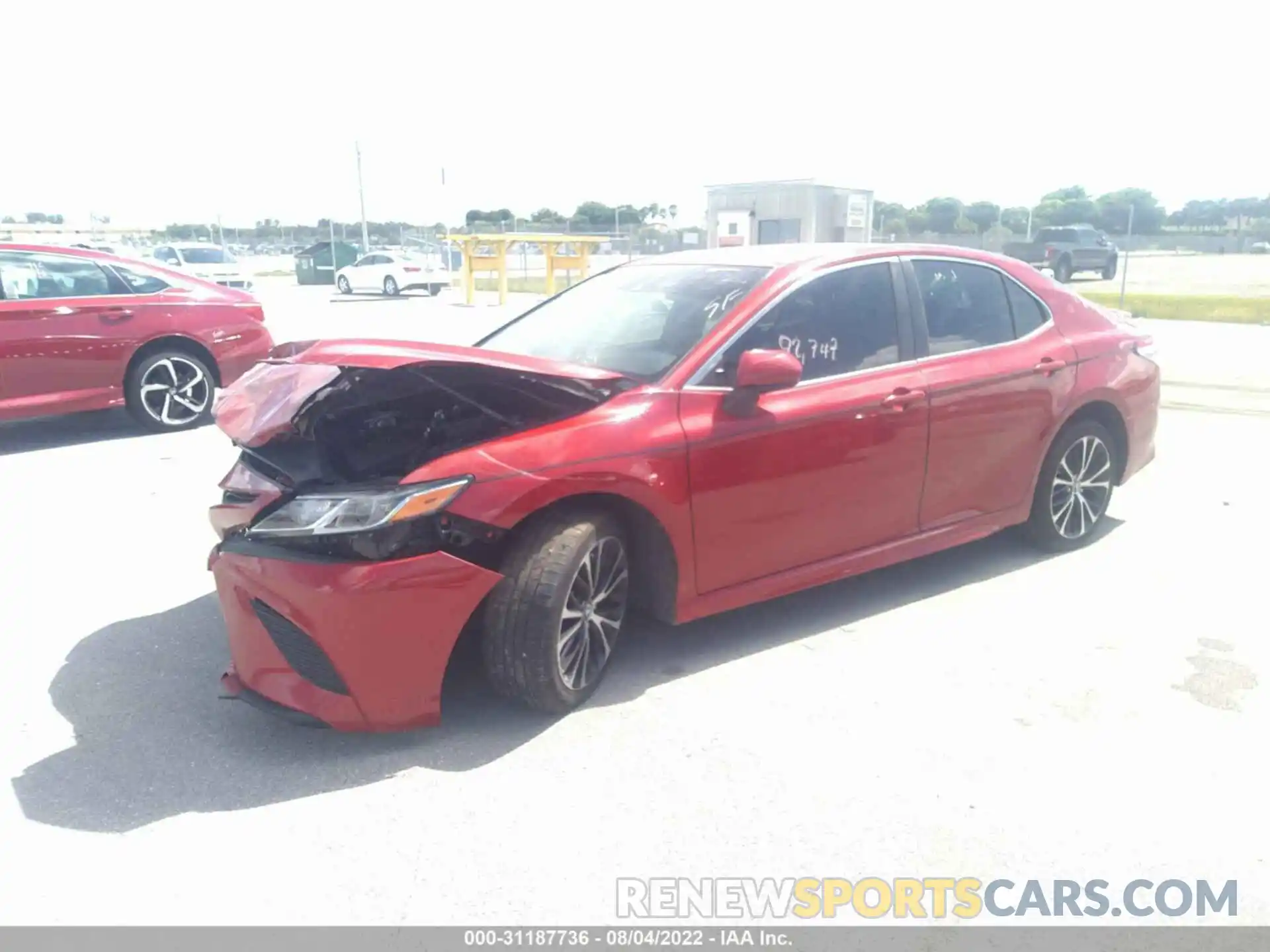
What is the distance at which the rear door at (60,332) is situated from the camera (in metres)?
7.61

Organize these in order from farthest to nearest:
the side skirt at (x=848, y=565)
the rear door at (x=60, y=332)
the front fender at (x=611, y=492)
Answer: the rear door at (x=60, y=332) → the side skirt at (x=848, y=565) → the front fender at (x=611, y=492)

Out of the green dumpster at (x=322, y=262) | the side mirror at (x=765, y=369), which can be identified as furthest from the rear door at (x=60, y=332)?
the green dumpster at (x=322, y=262)

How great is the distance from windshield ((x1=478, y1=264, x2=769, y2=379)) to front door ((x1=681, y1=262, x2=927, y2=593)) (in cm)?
22

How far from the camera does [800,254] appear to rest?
15.1 ft

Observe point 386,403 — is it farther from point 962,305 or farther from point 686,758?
point 962,305

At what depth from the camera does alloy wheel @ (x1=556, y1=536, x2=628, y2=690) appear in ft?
11.7

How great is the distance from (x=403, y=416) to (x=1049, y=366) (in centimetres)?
321

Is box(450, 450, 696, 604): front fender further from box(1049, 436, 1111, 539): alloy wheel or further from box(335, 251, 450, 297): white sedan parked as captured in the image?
box(335, 251, 450, 297): white sedan parked

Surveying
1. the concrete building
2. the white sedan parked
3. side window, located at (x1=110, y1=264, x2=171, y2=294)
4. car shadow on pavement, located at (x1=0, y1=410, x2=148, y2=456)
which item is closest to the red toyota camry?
side window, located at (x1=110, y1=264, x2=171, y2=294)

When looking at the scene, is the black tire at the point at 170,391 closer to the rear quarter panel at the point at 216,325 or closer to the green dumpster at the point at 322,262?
the rear quarter panel at the point at 216,325

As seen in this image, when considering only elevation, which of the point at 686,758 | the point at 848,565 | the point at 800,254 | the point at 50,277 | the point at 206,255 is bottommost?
the point at 686,758

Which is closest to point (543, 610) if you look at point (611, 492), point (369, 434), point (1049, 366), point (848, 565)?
point (611, 492)

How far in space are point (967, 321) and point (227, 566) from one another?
3.50m

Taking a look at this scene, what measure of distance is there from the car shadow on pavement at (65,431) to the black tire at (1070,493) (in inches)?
282
